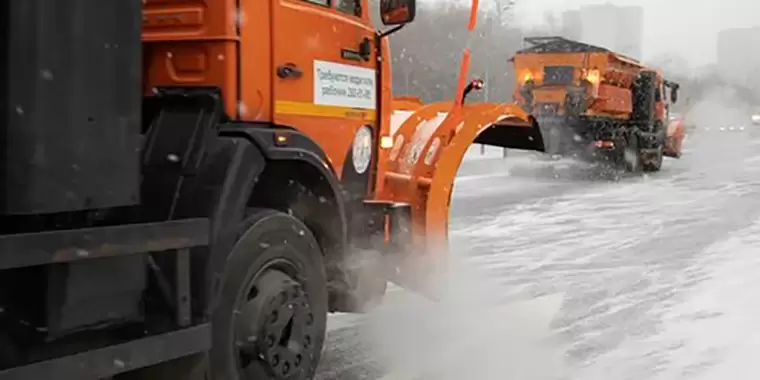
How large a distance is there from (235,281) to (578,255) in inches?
261

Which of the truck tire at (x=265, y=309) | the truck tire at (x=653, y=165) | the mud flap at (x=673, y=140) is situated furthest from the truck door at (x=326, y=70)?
the mud flap at (x=673, y=140)

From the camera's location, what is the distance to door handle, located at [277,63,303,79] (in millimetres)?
4402

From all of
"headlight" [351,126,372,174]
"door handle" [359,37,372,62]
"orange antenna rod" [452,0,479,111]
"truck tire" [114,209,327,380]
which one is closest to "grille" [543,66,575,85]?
"orange antenna rod" [452,0,479,111]

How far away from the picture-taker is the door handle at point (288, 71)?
440cm

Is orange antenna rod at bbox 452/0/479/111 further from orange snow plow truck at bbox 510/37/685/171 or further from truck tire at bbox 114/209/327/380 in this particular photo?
orange snow plow truck at bbox 510/37/685/171

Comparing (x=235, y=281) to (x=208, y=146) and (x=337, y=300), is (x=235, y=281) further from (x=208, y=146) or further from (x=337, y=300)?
(x=337, y=300)

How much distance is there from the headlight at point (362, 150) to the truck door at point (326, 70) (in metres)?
0.06

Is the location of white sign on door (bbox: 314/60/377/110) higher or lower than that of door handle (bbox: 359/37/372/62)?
lower

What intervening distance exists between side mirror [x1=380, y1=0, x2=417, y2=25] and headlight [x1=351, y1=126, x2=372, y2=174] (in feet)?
2.18

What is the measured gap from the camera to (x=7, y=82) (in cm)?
279

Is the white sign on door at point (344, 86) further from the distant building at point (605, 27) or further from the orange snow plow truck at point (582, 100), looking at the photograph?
the distant building at point (605, 27)

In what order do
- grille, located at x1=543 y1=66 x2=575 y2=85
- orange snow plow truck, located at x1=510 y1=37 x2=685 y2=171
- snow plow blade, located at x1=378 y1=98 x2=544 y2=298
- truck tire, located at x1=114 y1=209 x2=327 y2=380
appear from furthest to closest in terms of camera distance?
grille, located at x1=543 y1=66 x2=575 y2=85, orange snow plow truck, located at x1=510 y1=37 x2=685 y2=171, snow plow blade, located at x1=378 y1=98 x2=544 y2=298, truck tire, located at x1=114 y1=209 x2=327 y2=380

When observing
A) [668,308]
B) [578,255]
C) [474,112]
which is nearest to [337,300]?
[474,112]

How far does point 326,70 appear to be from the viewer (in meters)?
4.80
